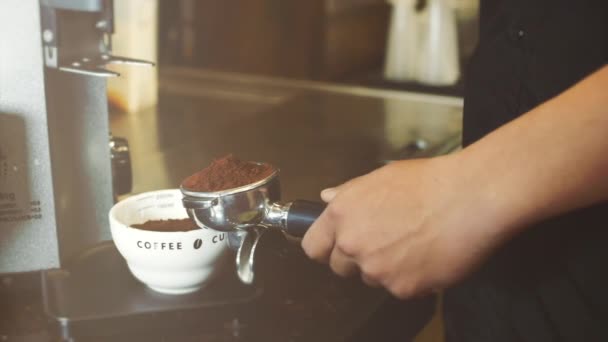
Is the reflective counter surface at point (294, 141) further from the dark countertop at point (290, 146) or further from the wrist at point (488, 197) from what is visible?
the wrist at point (488, 197)

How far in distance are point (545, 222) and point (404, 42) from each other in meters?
1.25

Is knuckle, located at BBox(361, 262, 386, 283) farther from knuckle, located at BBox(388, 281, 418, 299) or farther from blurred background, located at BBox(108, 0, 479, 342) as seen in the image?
blurred background, located at BBox(108, 0, 479, 342)

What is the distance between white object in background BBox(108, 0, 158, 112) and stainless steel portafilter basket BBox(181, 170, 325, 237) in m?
0.68

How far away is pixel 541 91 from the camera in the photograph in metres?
0.70

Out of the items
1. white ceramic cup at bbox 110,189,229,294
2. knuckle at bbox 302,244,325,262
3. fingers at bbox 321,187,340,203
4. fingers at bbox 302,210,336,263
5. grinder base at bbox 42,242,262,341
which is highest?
fingers at bbox 321,187,340,203

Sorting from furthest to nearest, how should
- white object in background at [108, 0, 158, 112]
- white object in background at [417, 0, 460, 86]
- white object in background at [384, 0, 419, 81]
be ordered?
white object in background at [384, 0, 419, 81] → white object in background at [417, 0, 460, 86] → white object in background at [108, 0, 158, 112]

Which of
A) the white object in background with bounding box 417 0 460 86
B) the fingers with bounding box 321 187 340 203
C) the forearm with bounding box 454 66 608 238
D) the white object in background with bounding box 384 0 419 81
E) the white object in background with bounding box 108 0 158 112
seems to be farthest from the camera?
the white object in background with bounding box 384 0 419 81

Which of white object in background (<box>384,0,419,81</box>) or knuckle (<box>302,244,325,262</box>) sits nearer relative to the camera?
knuckle (<box>302,244,325,262</box>)

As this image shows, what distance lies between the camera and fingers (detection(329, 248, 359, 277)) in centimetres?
64

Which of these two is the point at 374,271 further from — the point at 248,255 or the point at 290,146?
the point at 290,146

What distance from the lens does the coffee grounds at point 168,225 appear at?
73 cm

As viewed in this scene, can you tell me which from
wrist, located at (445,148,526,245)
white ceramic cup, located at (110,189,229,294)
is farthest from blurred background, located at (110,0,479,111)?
wrist, located at (445,148,526,245)

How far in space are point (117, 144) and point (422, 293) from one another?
380 millimetres

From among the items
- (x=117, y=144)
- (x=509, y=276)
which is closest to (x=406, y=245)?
(x=509, y=276)
